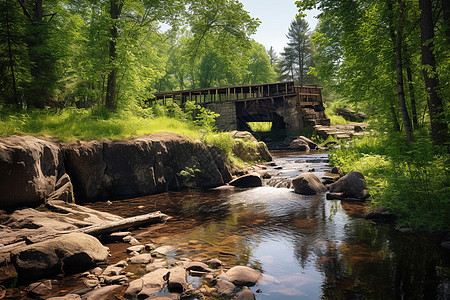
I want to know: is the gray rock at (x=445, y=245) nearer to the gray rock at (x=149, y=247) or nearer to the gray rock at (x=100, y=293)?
the gray rock at (x=149, y=247)

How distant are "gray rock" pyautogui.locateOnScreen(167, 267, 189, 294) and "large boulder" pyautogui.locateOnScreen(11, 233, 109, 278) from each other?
4.56 ft

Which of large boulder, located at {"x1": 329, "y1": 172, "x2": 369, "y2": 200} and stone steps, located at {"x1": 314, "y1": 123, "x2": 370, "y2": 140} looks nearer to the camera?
large boulder, located at {"x1": 329, "y1": 172, "x2": 369, "y2": 200}

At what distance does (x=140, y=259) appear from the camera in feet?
13.9

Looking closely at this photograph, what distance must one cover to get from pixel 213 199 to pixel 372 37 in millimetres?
8001

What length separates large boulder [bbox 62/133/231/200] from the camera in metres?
7.99

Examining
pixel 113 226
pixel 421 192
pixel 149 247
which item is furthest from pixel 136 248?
pixel 421 192

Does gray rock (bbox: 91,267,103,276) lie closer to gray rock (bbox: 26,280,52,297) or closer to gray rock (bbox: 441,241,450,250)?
gray rock (bbox: 26,280,52,297)

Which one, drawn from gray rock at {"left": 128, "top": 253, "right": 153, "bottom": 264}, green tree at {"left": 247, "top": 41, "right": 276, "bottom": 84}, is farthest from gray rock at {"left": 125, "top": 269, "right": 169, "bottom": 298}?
green tree at {"left": 247, "top": 41, "right": 276, "bottom": 84}

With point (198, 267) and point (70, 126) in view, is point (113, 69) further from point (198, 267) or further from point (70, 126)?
point (198, 267)

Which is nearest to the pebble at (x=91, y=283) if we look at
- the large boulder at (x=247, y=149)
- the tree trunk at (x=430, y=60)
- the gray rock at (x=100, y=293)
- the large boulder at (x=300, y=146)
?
the gray rock at (x=100, y=293)

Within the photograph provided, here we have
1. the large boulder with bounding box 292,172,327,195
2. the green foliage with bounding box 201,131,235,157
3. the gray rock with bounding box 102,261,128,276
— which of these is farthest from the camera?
the green foliage with bounding box 201,131,235,157

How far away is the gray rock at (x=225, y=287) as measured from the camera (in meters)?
3.31

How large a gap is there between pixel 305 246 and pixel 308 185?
4674mm

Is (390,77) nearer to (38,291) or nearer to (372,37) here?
(372,37)
